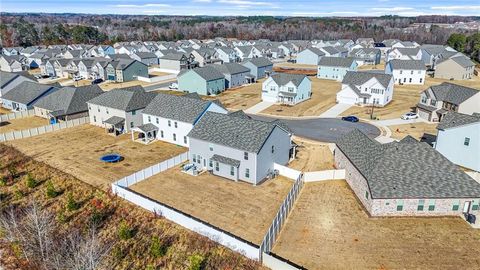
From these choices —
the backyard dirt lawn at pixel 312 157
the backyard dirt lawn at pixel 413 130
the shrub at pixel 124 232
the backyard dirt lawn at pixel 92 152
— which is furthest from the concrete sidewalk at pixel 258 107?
the shrub at pixel 124 232

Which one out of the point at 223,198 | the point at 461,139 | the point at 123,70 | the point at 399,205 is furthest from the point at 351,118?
the point at 123,70

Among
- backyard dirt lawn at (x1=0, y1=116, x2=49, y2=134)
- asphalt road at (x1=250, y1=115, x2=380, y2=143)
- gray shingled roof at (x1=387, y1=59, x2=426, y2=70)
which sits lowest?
backyard dirt lawn at (x1=0, y1=116, x2=49, y2=134)

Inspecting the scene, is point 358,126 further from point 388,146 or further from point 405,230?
point 405,230

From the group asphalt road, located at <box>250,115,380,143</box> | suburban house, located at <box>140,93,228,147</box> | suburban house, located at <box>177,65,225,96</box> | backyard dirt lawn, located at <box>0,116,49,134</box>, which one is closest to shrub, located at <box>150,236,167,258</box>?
suburban house, located at <box>140,93,228,147</box>

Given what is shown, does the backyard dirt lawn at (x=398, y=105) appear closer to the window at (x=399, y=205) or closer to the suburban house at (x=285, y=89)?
the suburban house at (x=285, y=89)

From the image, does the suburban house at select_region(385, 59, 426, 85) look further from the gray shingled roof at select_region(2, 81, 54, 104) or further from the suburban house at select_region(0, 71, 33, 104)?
the suburban house at select_region(0, 71, 33, 104)

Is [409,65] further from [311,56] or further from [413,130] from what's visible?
[413,130]

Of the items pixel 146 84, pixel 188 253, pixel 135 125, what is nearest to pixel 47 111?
pixel 135 125
